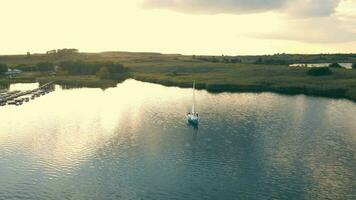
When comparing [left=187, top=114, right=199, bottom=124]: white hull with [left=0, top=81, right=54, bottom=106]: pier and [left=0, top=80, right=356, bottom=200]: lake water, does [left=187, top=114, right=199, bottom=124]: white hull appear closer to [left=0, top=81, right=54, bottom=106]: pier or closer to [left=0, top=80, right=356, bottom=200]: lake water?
[left=0, top=80, right=356, bottom=200]: lake water

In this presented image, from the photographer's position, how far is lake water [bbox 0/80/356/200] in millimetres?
72000

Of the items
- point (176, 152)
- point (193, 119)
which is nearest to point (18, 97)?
point (193, 119)

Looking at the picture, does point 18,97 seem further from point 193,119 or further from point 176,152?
point 176,152

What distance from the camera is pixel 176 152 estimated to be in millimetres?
92688

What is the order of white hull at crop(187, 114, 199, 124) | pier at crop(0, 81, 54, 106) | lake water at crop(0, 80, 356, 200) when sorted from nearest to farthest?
lake water at crop(0, 80, 356, 200) < white hull at crop(187, 114, 199, 124) < pier at crop(0, 81, 54, 106)

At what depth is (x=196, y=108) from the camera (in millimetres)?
150125

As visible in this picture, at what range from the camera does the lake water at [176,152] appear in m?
72.0

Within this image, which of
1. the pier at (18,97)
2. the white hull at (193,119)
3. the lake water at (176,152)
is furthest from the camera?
the pier at (18,97)

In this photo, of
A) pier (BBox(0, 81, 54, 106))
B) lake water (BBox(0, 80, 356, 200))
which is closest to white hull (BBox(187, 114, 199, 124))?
lake water (BBox(0, 80, 356, 200))

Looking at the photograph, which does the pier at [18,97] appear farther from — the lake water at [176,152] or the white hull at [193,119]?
the white hull at [193,119]

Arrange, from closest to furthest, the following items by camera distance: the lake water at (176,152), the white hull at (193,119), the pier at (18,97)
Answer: the lake water at (176,152), the white hull at (193,119), the pier at (18,97)

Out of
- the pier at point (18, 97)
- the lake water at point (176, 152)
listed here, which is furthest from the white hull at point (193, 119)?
the pier at point (18, 97)

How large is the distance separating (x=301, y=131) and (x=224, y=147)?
1093 inches

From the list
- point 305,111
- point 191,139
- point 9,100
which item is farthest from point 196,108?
point 9,100
